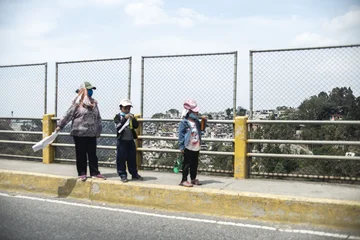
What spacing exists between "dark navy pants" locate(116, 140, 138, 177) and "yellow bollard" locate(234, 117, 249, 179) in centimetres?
198

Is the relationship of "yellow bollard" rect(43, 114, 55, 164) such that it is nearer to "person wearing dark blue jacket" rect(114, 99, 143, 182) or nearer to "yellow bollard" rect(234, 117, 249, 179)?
"person wearing dark blue jacket" rect(114, 99, 143, 182)

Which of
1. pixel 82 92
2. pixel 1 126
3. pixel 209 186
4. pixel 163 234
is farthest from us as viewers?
pixel 1 126

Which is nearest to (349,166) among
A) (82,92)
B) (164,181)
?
(164,181)

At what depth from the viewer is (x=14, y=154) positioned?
36.7 feet

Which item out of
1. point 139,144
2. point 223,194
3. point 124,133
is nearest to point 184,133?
point 124,133

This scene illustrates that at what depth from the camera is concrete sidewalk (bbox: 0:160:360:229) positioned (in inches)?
221

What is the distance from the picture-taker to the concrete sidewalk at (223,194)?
221 inches

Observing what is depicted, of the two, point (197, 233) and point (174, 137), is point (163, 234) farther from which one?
point (174, 137)

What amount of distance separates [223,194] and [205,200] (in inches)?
12.1

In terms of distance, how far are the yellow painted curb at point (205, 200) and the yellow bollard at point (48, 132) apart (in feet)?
6.53

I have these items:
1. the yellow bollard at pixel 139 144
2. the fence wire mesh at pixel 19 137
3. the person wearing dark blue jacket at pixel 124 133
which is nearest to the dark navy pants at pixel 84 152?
the person wearing dark blue jacket at pixel 124 133

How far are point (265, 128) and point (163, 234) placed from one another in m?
3.52

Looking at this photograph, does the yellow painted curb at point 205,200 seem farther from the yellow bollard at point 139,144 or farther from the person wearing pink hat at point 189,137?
the yellow bollard at point 139,144

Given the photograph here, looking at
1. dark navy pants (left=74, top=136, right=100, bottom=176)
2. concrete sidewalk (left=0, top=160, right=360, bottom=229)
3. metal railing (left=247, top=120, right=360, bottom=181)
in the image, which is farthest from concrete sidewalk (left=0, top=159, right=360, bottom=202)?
dark navy pants (left=74, top=136, right=100, bottom=176)
